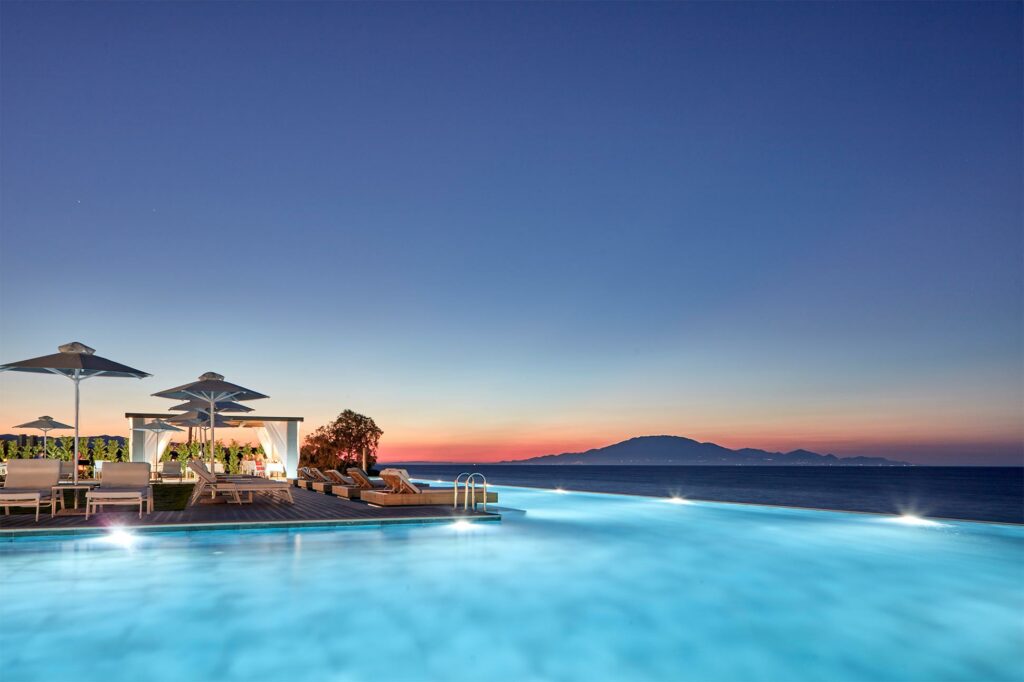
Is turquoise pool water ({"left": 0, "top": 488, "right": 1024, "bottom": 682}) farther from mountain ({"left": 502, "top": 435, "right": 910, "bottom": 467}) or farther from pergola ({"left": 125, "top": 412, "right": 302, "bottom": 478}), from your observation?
mountain ({"left": 502, "top": 435, "right": 910, "bottom": 467})

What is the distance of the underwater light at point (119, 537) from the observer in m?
Answer: 7.70

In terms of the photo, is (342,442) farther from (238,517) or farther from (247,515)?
(238,517)

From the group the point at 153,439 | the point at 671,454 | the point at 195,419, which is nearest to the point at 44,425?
the point at 195,419

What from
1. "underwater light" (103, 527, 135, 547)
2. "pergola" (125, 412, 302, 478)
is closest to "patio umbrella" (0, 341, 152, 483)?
"underwater light" (103, 527, 135, 547)

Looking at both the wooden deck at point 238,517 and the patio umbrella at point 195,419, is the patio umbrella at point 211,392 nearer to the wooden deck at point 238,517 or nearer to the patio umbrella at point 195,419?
the wooden deck at point 238,517

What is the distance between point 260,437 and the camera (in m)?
23.7

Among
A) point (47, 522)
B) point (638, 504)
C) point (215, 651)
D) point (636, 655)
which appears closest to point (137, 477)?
point (47, 522)

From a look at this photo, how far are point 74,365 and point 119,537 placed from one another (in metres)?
2.92

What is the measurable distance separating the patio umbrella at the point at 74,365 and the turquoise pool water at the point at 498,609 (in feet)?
9.69

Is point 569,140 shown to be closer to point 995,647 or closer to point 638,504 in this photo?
point 638,504

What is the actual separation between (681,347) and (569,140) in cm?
1089

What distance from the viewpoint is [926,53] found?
1493cm

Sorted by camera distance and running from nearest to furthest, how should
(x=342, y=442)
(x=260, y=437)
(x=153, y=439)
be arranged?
1. (x=153, y=439)
2. (x=260, y=437)
3. (x=342, y=442)

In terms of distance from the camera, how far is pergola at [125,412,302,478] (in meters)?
20.1
